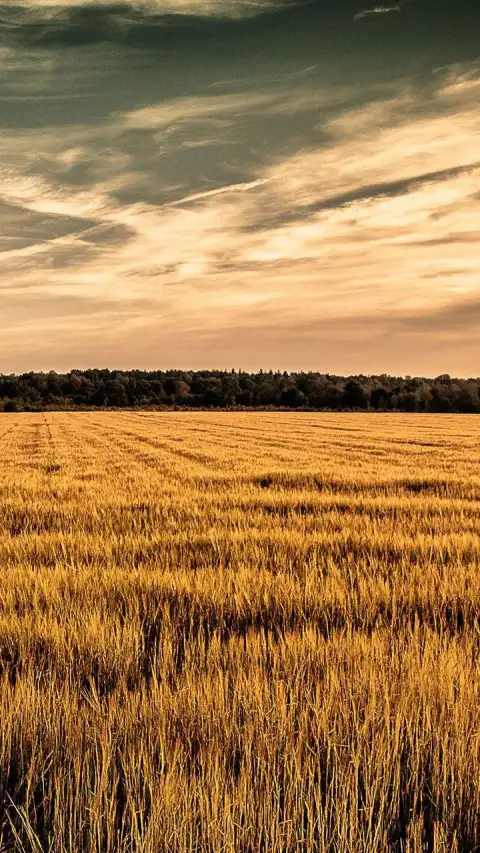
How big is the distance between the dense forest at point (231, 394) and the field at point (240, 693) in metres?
110

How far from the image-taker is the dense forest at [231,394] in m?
116

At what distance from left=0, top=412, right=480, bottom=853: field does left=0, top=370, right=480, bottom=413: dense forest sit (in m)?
110

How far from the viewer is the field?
6.40 feet

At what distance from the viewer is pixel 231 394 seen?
13275 cm

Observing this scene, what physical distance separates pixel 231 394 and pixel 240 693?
13026 centimetres

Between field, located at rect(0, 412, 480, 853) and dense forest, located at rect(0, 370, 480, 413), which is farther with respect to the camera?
dense forest, located at rect(0, 370, 480, 413)

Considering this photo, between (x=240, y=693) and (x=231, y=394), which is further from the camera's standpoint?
(x=231, y=394)

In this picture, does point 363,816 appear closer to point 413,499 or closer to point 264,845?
point 264,845

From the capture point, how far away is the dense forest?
116 meters

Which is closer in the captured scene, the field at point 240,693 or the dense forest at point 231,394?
→ the field at point 240,693

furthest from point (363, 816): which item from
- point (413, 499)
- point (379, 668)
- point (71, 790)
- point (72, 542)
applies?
point (413, 499)

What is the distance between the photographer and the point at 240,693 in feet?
9.04

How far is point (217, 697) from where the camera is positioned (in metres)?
2.69

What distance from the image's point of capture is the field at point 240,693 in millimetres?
1951
